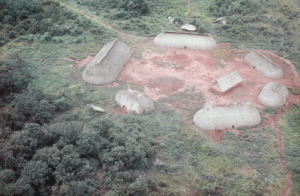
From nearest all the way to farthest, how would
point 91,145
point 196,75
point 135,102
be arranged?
point 91,145 < point 135,102 < point 196,75

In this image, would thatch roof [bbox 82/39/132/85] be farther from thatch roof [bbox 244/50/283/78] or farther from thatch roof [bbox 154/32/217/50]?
thatch roof [bbox 244/50/283/78]

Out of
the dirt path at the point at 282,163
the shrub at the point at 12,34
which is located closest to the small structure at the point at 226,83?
the dirt path at the point at 282,163

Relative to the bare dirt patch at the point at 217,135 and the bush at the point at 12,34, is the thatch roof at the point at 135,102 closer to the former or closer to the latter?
the bare dirt patch at the point at 217,135

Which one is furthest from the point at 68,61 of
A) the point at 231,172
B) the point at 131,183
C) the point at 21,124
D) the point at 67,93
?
the point at 231,172

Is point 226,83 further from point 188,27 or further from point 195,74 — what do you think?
point 188,27

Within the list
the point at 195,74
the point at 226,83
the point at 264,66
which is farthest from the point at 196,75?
the point at 264,66

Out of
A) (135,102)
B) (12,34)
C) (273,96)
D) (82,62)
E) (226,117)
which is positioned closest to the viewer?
(226,117)
